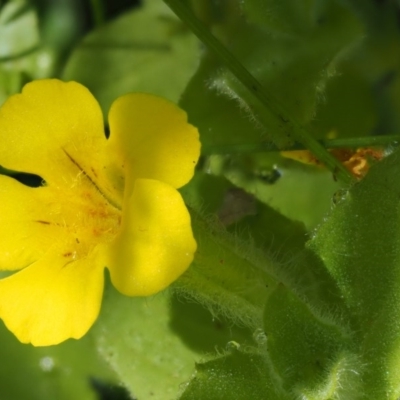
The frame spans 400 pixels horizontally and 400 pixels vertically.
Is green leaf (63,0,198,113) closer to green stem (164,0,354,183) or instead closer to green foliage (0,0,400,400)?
green foliage (0,0,400,400)

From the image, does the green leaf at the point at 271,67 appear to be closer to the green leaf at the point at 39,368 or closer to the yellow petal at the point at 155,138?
the yellow petal at the point at 155,138

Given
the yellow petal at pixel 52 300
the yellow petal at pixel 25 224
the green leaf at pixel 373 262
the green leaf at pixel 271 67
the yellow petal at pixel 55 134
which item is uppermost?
the yellow petal at pixel 55 134

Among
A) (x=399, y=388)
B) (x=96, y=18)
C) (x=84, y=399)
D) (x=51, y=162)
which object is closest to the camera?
(x=399, y=388)

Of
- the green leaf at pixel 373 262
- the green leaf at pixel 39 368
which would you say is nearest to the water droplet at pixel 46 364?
the green leaf at pixel 39 368

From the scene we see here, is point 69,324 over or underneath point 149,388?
over

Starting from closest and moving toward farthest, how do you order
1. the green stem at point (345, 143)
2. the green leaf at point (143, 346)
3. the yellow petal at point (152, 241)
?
1. the yellow petal at point (152, 241)
2. the green stem at point (345, 143)
3. the green leaf at point (143, 346)

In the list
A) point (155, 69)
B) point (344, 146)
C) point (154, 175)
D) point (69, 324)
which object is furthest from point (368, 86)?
point (69, 324)

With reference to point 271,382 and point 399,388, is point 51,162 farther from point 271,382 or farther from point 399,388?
point 399,388

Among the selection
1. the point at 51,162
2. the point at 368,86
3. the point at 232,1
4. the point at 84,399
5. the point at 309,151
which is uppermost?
the point at 51,162

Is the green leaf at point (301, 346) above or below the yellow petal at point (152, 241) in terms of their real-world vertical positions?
below
